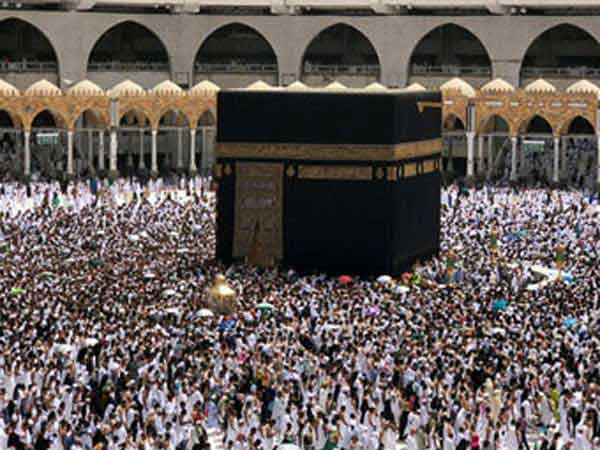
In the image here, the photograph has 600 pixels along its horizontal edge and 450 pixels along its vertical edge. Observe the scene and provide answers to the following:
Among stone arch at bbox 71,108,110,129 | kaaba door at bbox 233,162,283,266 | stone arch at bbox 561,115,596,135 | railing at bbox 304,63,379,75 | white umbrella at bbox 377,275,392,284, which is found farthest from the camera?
stone arch at bbox 561,115,596,135

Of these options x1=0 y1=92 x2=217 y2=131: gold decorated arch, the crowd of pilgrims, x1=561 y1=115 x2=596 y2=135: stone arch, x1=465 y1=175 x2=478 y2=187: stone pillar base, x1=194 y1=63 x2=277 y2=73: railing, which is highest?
x1=194 y1=63 x2=277 y2=73: railing

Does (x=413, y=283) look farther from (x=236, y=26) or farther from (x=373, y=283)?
(x=236, y=26)

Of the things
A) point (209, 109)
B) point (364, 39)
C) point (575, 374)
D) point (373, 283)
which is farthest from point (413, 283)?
point (364, 39)

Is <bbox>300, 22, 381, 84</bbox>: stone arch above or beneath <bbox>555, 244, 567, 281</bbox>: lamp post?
above

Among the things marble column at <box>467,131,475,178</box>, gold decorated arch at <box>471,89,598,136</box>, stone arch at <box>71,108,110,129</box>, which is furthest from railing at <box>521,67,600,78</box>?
stone arch at <box>71,108,110,129</box>

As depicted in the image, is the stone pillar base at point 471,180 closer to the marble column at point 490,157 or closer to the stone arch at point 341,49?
the marble column at point 490,157

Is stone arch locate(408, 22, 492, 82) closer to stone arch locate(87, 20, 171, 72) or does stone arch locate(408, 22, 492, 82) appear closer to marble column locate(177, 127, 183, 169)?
stone arch locate(87, 20, 171, 72)

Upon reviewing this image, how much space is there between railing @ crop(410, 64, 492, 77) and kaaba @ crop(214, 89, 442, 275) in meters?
24.5

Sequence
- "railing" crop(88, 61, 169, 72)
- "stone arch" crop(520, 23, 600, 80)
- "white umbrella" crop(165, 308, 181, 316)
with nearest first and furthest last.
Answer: "white umbrella" crop(165, 308, 181, 316), "railing" crop(88, 61, 169, 72), "stone arch" crop(520, 23, 600, 80)

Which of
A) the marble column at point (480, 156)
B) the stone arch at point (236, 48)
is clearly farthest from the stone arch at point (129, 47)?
the marble column at point (480, 156)

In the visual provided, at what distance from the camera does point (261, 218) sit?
3219 centimetres

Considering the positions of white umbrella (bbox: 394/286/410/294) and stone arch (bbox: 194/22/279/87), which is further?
stone arch (bbox: 194/22/279/87)

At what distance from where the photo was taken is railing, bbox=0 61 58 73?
55.1m

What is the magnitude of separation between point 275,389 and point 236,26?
4198 cm
